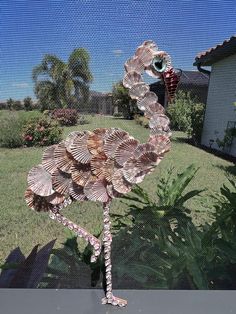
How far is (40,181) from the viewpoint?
88 centimetres

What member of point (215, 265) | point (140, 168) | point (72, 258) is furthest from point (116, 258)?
point (140, 168)

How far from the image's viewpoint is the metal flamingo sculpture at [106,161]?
83 centimetres

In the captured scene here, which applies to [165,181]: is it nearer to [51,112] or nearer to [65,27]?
[51,112]

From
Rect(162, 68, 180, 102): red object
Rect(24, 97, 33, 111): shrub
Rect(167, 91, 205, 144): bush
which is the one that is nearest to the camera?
Rect(162, 68, 180, 102): red object

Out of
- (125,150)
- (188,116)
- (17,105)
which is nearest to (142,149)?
(125,150)

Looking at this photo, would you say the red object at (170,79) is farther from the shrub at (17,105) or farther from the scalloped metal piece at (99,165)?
the shrub at (17,105)

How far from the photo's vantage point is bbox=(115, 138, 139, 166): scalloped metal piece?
0.83 m

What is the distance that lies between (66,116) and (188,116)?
0.88 metres

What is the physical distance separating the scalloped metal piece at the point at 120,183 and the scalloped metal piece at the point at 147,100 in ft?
0.68

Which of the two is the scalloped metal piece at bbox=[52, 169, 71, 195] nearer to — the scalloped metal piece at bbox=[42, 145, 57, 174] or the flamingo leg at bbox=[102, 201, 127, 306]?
the scalloped metal piece at bbox=[42, 145, 57, 174]

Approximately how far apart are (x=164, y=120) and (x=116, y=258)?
64 centimetres

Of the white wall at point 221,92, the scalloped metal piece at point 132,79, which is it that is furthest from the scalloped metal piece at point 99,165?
the white wall at point 221,92

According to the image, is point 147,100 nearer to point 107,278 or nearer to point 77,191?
point 77,191
